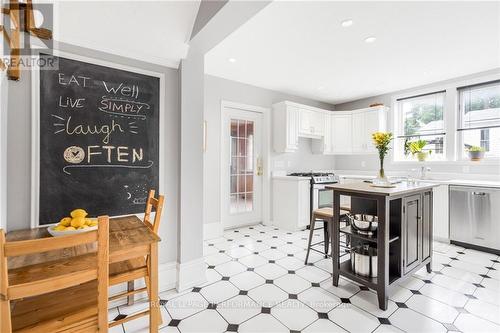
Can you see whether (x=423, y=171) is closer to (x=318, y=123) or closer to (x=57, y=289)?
(x=318, y=123)

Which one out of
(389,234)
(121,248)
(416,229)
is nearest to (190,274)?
(121,248)

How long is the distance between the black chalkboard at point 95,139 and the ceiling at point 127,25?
0.20 m

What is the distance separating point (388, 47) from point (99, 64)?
326cm

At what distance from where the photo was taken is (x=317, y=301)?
2.09 m

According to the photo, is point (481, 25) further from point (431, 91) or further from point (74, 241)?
point (74, 241)

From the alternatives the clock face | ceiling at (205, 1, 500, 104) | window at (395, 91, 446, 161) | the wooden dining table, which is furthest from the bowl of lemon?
window at (395, 91, 446, 161)

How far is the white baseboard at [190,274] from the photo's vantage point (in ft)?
7.52

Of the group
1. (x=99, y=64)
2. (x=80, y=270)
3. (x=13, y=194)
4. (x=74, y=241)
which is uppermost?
(x=99, y=64)

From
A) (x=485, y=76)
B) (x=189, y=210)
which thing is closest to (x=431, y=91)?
(x=485, y=76)

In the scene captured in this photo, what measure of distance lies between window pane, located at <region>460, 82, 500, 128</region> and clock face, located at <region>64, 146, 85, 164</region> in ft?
18.2

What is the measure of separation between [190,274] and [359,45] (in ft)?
10.8

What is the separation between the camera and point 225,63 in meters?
3.41

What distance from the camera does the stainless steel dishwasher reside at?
312 centimetres

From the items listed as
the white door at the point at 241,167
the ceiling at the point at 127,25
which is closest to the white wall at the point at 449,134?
the white door at the point at 241,167
